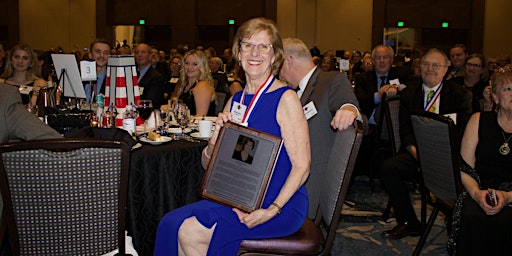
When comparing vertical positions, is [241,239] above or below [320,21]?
below

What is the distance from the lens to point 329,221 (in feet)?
8.20

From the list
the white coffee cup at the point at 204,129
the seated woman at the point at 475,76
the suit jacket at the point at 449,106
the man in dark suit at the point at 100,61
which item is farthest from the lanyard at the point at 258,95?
the seated woman at the point at 475,76

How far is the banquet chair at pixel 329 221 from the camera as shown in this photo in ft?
7.79

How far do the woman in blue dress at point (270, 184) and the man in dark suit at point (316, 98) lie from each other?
2.26 feet

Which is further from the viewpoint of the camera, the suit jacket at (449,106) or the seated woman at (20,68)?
the seated woman at (20,68)

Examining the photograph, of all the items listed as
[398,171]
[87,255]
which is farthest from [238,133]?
[398,171]

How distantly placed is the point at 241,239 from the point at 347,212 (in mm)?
2710

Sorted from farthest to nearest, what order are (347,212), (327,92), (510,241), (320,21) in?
(320,21) → (347,212) → (327,92) → (510,241)

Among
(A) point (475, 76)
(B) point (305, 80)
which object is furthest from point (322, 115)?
(A) point (475, 76)

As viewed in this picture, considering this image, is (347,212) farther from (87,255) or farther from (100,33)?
(100,33)

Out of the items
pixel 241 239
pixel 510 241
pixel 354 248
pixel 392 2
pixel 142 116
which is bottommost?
pixel 354 248

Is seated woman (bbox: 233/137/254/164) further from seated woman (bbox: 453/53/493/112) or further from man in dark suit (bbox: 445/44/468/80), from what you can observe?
man in dark suit (bbox: 445/44/468/80)

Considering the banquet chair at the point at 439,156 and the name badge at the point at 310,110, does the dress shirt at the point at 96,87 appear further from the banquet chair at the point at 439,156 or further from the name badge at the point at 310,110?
the banquet chair at the point at 439,156

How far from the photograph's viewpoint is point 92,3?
17828 millimetres
